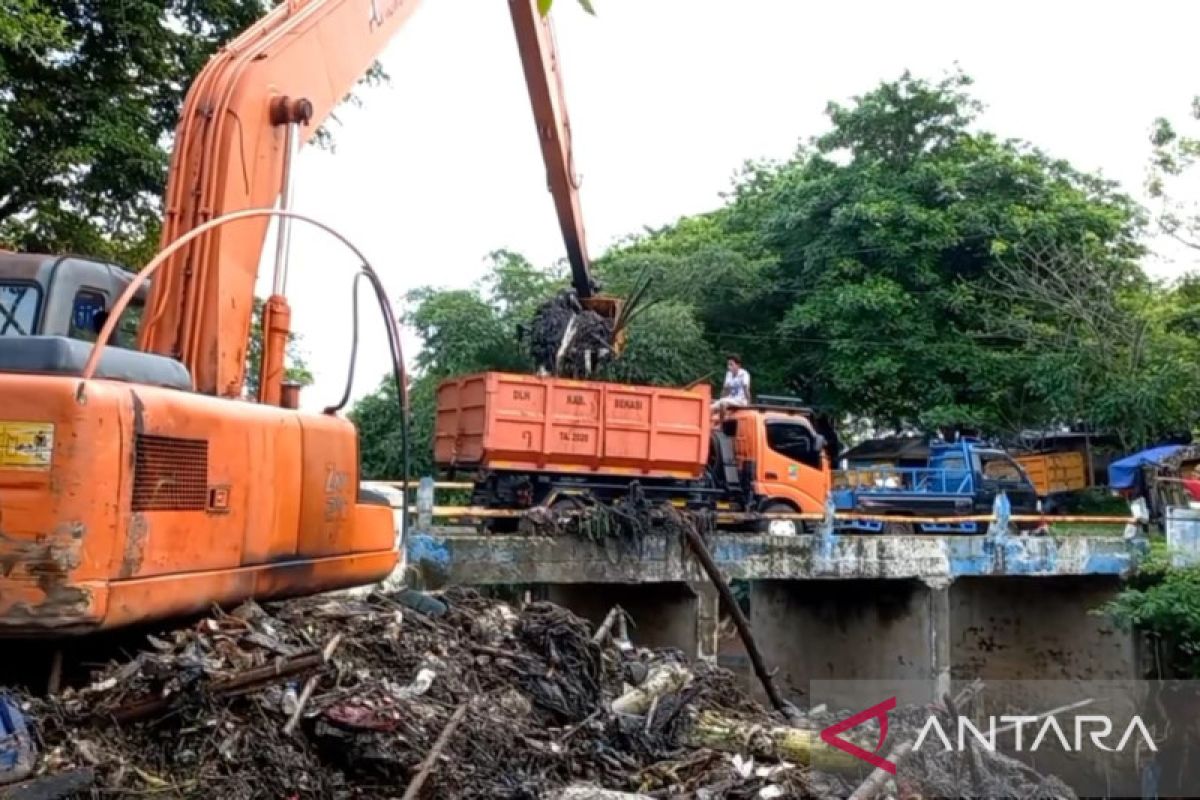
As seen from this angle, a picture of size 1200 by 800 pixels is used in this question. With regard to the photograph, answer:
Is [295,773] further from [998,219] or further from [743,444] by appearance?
[998,219]

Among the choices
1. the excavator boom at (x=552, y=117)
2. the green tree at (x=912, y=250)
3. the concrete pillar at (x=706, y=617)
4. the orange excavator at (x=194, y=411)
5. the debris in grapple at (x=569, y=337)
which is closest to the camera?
the orange excavator at (x=194, y=411)

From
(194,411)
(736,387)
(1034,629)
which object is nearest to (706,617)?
(736,387)

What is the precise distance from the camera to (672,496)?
15633mm

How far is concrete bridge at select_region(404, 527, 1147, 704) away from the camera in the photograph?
43.0 feet

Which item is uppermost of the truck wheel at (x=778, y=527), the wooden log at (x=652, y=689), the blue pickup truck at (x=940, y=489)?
the blue pickup truck at (x=940, y=489)

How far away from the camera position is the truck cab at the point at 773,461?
649 inches

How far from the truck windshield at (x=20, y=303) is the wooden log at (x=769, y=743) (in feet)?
12.5

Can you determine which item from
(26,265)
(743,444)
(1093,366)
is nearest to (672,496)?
(743,444)

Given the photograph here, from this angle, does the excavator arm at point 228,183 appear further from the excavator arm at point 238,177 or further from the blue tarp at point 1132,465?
the blue tarp at point 1132,465

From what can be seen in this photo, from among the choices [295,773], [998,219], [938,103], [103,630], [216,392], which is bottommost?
[295,773]

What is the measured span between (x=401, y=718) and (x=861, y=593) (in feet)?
45.1

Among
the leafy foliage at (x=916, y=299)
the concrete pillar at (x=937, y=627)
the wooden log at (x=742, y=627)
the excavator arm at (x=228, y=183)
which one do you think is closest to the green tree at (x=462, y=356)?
the leafy foliage at (x=916, y=299)

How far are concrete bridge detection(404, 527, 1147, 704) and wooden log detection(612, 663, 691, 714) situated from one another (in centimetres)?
594

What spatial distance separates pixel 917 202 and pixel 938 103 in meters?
2.92
